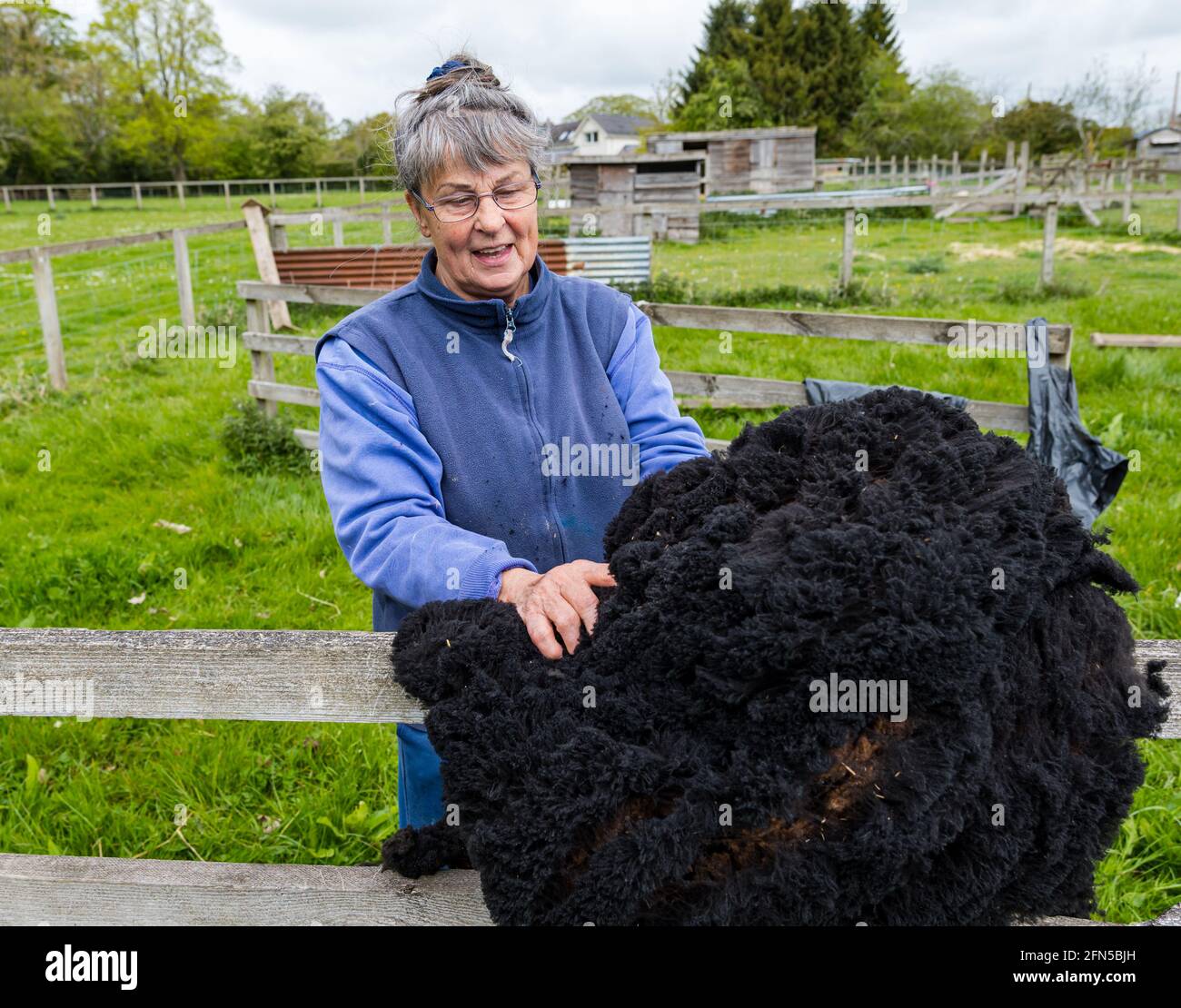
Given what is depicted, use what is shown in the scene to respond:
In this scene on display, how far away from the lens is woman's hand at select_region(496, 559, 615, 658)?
1.44 m

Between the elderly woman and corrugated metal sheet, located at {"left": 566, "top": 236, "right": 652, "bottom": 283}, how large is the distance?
1249 centimetres

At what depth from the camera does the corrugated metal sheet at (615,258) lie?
14438 mm

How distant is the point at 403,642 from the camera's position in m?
1.53

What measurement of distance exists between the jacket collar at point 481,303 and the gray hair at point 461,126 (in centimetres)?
20

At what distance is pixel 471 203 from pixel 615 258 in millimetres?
12957

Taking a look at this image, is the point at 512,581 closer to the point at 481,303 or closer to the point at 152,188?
the point at 481,303

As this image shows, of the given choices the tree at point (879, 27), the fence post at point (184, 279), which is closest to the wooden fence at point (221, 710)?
the fence post at point (184, 279)

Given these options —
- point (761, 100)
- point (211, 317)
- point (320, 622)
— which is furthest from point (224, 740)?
point (761, 100)

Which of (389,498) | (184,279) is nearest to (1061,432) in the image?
(389,498)

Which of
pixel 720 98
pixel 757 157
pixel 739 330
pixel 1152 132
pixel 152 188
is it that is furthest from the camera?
pixel 1152 132

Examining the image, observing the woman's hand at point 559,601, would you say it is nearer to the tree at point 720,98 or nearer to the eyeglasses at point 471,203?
the eyeglasses at point 471,203

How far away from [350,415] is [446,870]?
2.96 ft

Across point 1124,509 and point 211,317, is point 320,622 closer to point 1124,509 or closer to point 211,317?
point 1124,509

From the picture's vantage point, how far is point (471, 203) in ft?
6.78
